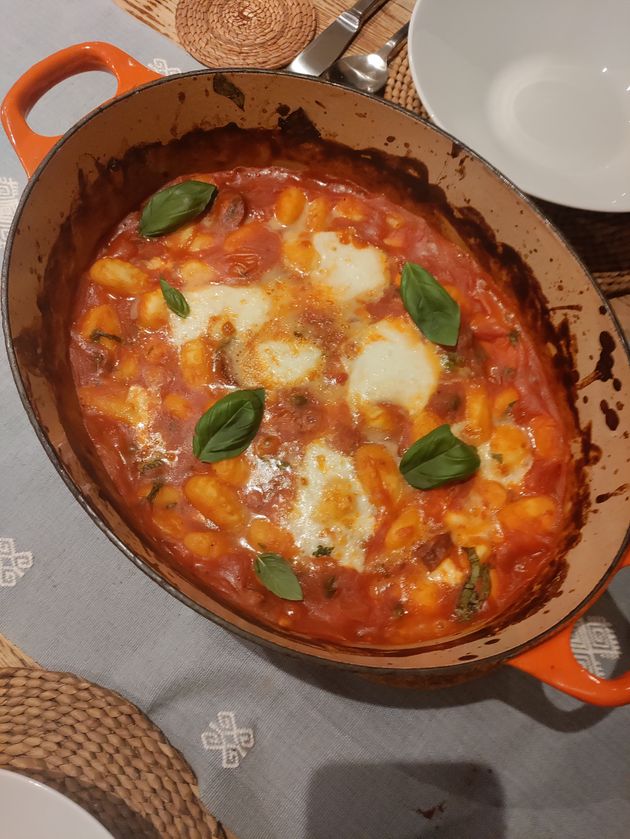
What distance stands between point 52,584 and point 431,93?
1.73 meters

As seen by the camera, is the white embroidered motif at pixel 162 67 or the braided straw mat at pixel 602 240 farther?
the white embroidered motif at pixel 162 67

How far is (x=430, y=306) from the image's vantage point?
179 centimetres

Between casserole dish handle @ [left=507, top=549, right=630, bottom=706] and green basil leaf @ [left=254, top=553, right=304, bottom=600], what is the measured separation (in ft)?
1.69

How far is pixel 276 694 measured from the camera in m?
1.71

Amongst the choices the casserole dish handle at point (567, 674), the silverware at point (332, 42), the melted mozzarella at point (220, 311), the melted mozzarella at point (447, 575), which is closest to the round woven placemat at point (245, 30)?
the silverware at point (332, 42)

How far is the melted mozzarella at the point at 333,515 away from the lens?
5.54ft

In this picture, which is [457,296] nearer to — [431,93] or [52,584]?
[431,93]

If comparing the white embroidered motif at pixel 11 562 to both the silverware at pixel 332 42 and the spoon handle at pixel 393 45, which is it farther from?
the spoon handle at pixel 393 45

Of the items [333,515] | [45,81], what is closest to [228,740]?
[333,515]

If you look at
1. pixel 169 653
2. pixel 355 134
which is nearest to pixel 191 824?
pixel 169 653

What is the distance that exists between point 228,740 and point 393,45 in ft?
6.91

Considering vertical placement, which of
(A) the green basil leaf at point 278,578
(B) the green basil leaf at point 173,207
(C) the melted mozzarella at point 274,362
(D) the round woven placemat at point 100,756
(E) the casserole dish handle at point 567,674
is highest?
(B) the green basil leaf at point 173,207

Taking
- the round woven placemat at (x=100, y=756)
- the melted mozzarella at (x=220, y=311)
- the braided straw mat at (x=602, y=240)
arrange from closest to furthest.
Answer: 1. the round woven placemat at (x=100, y=756)
2. the melted mozzarella at (x=220, y=311)
3. the braided straw mat at (x=602, y=240)

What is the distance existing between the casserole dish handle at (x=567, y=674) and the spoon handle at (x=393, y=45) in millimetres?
1759
